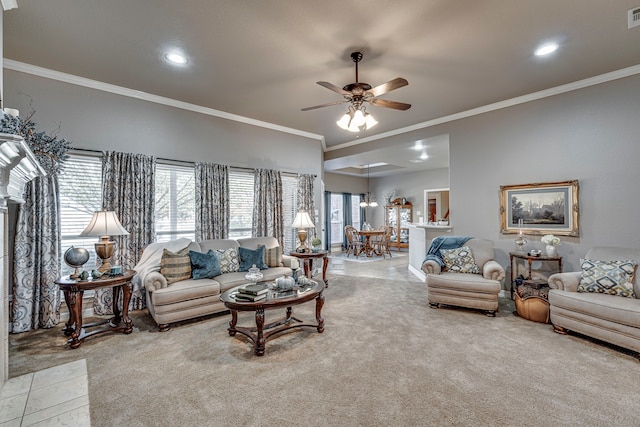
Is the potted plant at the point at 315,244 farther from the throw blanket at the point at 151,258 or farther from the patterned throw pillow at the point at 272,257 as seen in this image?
the throw blanket at the point at 151,258

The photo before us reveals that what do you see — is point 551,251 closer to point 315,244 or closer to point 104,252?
point 315,244

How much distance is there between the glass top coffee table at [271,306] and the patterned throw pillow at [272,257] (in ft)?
4.01

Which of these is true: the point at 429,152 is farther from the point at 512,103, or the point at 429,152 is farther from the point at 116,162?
the point at 116,162

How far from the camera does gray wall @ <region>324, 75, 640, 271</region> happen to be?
367 cm

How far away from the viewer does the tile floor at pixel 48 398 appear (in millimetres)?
1953

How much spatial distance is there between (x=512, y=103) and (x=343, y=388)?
4652 millimetres

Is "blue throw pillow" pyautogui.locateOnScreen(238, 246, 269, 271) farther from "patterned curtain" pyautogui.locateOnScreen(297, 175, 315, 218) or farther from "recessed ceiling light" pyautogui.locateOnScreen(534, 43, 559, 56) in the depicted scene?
"recessed ceiling light" pyautogui.locateOnScreen(534, 43, 559, 56)

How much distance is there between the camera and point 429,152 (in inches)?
275

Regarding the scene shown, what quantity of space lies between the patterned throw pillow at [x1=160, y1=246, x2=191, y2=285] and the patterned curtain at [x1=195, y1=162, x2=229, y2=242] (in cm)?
90

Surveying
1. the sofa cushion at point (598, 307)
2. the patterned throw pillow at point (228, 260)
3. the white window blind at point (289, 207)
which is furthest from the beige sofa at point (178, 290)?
the sofa cushion at point (598, 307)

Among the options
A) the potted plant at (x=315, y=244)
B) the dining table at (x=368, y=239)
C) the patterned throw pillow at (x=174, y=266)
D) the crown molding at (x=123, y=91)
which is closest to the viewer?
the crown molding at (x=123, y=91)

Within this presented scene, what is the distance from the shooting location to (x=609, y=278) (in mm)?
3129

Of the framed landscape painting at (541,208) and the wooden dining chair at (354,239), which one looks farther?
the wooden dining chair at (354,239)

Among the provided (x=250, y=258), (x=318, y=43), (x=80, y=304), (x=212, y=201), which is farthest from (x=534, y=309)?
(x=80, y=304)
